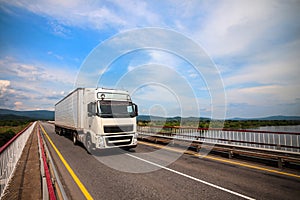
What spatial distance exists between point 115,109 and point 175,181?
5774 mm

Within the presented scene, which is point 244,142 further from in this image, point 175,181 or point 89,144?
point 89,144

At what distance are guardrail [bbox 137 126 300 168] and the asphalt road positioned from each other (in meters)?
1.52

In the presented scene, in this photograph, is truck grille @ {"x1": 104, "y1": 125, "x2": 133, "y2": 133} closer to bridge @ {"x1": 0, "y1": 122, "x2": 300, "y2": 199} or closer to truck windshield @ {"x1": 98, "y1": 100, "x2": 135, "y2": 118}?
truck windshield @ {"x1": 98, "y1": 100, "x2": 135, "y2": 118}

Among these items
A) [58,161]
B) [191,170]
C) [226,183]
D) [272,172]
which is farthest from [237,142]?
[58,161]

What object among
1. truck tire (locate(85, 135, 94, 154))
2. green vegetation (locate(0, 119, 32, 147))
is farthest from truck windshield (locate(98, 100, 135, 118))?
green vegetation (locate(0, 119, 32, 147))

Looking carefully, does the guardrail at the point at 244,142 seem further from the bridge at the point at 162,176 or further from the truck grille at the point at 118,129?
the truck grille at the point at 118,129

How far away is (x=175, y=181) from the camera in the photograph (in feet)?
19.9

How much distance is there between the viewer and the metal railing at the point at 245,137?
8.97 m

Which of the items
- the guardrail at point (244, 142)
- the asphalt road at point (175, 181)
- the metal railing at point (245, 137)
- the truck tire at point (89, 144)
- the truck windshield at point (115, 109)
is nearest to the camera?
the asphalt road at point (175, 181)

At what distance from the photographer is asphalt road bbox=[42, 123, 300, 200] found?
16.5 ft

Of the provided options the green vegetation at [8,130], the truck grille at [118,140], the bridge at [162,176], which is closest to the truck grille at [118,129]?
the truck grille at [118,140]

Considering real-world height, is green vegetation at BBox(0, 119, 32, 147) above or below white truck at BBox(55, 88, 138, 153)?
below

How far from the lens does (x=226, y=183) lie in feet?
19.2

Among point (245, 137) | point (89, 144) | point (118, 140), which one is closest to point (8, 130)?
point (89, 144)
